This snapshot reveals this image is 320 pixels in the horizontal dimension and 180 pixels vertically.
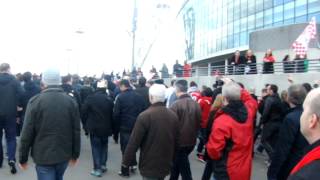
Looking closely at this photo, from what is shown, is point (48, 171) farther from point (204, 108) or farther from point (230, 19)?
point (230, 19)

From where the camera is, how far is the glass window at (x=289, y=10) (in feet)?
127

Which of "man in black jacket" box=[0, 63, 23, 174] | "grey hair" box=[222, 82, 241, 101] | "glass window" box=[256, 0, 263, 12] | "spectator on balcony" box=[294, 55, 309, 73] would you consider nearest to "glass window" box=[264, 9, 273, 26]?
"glass window" box=[256, 0, 263, 12]

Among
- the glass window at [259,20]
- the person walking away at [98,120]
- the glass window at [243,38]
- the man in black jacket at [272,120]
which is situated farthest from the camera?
the glass window at [243,38]

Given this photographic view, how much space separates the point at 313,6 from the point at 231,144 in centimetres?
3411

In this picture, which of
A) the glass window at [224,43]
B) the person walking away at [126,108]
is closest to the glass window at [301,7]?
the glass window at [224,43]

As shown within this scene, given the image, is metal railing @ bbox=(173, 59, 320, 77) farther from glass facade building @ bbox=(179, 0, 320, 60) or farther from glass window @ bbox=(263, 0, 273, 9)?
glass window @ bbox=(263, 0, 273, 9)

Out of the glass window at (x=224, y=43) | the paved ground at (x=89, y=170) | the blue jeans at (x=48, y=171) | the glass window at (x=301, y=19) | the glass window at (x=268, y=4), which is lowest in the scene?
the paved ground at (x=89, y=170)

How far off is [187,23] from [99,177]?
63.8 m

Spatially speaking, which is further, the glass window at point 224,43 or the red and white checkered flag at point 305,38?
the glass window at point 224,43

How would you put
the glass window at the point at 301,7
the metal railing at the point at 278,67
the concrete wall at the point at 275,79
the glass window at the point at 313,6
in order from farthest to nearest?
the glass window at the point at 301,7
the glass window at the point at 313,6
the metal railing at the point at 278,67
the concrete wall at the point at 275,79

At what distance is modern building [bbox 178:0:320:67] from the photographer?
3576 cm

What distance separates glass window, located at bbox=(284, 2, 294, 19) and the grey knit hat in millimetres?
36933

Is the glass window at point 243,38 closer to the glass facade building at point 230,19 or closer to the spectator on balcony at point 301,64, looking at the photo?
the glass facade building at point 230,19

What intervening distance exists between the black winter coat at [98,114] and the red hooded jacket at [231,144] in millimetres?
3735
